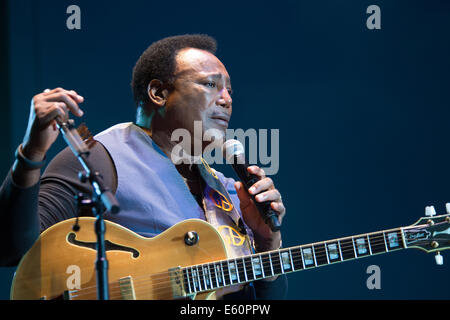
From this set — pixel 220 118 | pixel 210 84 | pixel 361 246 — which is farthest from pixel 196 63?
pixel 361 246

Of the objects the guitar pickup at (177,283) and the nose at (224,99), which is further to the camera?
the nose at (224,99)

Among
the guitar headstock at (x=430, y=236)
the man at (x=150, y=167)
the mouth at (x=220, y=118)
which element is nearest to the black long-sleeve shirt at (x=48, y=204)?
the man at (x=150, y=167)

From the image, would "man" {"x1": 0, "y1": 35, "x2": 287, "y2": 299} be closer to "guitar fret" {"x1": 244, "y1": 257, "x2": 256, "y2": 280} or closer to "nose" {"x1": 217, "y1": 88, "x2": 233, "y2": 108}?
"nose" {"x1": 217, "y1": 88, "x2": 233, "y2": 108}

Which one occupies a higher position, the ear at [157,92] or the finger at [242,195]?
the ear at [157,92]

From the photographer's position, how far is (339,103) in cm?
284

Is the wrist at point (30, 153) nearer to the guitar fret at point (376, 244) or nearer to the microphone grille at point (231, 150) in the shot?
the microphone grille at point (231, 150)

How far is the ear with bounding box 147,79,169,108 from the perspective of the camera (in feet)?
6.30

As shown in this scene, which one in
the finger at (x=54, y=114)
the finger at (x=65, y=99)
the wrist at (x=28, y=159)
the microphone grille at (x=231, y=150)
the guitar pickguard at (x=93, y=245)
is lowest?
the guitar pickguard at (x=93, y=245)

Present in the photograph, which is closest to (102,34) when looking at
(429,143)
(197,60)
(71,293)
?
(197,60)

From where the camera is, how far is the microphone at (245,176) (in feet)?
5.24

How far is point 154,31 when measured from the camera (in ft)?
9.07

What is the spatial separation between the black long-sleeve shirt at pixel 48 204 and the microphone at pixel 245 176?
264 millimetres

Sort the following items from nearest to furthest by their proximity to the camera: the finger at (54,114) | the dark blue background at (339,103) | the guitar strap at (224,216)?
the finger at (54,114) < the guitar strap at (224,216) < the dark blue background at (339,103)

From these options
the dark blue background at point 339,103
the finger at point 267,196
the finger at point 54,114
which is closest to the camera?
the finger at point 54,114
